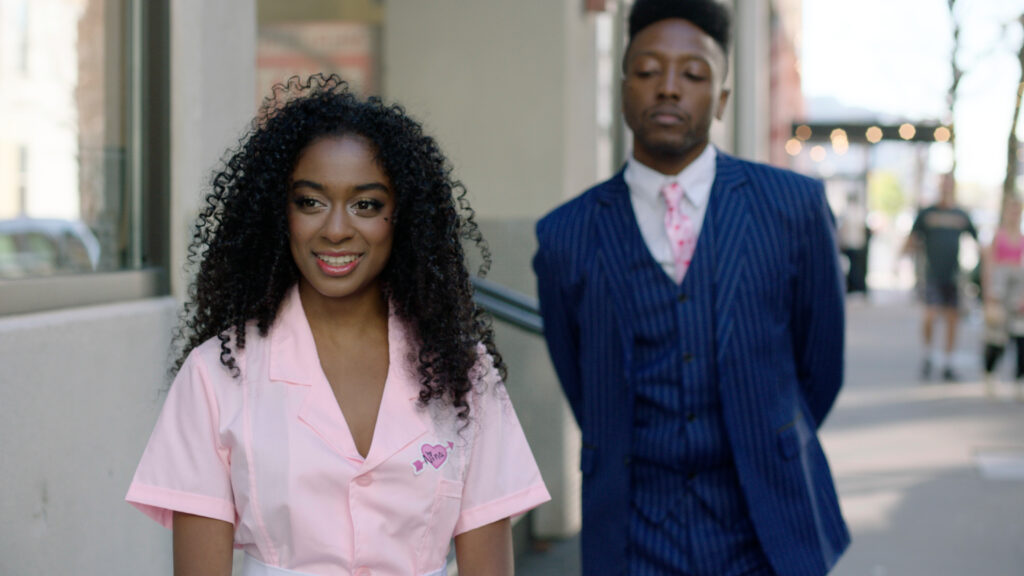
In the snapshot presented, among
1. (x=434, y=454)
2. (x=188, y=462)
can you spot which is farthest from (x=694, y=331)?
(x=188, y=462)

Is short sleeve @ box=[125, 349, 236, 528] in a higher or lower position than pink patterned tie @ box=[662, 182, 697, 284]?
lower

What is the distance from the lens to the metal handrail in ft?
17.4

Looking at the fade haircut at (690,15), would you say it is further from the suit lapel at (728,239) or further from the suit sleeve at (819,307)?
the suit sleeve at (819,307)

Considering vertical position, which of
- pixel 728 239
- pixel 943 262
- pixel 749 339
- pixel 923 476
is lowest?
pixel 923 476

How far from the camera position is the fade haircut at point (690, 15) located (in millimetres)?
3146

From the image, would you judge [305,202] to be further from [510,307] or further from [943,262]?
[943,262]

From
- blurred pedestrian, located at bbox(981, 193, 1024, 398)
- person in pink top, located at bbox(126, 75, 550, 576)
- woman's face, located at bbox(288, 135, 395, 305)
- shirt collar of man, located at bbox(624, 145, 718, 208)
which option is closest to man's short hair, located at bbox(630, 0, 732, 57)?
shirt collar of man, located at bbox(624, 145, 718, 208)

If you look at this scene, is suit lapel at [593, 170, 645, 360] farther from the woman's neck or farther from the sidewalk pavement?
the sidewalk pavement

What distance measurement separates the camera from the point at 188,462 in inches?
74.8

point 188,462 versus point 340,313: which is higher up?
point 340,313

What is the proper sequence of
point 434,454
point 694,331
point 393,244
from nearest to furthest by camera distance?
point 434,454, point 393,244, point 694,331

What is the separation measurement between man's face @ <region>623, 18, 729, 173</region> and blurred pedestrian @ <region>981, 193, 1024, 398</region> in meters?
8.85

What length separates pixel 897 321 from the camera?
68.8 feet

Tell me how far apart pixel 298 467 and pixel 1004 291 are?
34.3 ft
